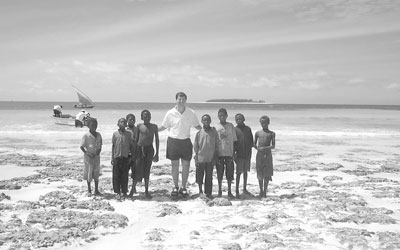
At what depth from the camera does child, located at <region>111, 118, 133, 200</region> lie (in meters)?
6.34

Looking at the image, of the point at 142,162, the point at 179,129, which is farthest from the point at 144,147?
the point at 179,129

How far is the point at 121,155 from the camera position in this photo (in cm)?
635

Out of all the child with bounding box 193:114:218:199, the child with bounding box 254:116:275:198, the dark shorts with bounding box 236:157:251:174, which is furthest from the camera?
the dark shorts with bounding box 236:157:251:174

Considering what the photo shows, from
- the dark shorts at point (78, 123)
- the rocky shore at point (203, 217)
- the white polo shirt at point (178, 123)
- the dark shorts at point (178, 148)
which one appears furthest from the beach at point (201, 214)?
the dark shorts at point (78, 123)

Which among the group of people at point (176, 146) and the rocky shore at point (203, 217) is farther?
the group of people at point (176, 146)

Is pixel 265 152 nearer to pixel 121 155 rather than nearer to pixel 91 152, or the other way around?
pixel 121 155

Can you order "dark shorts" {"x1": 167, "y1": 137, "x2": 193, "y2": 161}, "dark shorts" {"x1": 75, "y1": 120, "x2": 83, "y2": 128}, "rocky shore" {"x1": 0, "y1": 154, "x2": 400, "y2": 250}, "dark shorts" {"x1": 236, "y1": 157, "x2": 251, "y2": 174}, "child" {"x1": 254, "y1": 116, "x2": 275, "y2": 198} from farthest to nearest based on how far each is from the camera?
"dark shorts" {"x1": 75, "y1": 120, "x2": 83, "y2": 128}
"dark shorts" {"x1": 236, "y1": 157, "x2": 251, "y2": 174}
"child" {"x1": 254, "y1": 116, "x2": 275, "y2": 198}
"dark shorts" {"x1": 167, "y1": 137, "x2": 193, "y2": 161}
"rocky shore" {"x1": 0, "y1": 154, "x2": 400, "y2": 250}

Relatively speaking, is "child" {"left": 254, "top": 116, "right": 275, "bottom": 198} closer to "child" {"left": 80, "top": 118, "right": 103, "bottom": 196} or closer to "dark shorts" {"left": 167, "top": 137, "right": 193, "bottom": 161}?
"dark shorts" {"left": 167, "top": 137, "right": 193, "bottom": 161}

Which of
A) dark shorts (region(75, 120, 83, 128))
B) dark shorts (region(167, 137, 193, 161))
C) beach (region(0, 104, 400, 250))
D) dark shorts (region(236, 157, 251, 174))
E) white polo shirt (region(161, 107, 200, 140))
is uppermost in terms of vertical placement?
white polo shirt (region(161, 107, 200, 140))

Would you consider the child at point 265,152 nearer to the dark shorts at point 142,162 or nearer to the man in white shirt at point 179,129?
the man in white shirt at point 179,129

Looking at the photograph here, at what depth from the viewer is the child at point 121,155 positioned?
634 centimetres

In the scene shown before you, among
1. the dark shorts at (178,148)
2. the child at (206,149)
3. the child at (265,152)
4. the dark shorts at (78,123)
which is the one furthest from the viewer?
the dark shorts at (78,123)

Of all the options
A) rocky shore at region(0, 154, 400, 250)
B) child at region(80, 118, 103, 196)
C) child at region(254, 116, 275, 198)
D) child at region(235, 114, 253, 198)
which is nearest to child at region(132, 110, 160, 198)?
rocky shore at region(0, 154, 400, 250)

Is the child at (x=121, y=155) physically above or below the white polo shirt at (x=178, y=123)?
below
